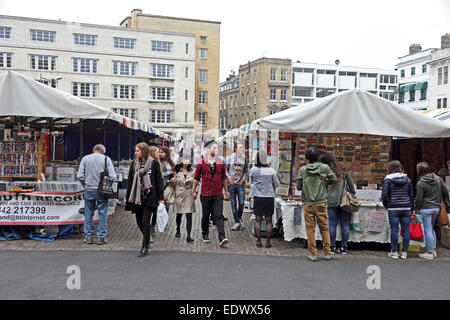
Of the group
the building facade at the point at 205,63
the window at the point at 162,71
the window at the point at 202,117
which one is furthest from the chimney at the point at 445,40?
the window at the point at 202,117

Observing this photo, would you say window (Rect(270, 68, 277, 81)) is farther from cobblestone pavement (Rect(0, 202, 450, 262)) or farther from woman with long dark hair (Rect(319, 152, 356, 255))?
Result: woman with long dark hair (Rect(319, 152, 356, 255))

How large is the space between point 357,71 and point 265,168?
234 feet

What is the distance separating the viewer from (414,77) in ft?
165

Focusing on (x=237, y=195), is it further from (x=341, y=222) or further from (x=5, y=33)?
(x=5, y=33)

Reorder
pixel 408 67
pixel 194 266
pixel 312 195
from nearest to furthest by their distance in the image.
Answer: pixel 194 266 < pixel 312 195 < pixel 408 67

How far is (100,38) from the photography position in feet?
153

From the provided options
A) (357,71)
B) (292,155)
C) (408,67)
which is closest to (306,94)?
(357,71)

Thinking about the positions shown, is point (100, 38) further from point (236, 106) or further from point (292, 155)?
point (292, 155)

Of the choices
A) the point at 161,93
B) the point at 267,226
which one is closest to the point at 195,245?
the point at 267,226

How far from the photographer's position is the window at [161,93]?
1891 inches

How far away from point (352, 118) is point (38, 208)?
618cm

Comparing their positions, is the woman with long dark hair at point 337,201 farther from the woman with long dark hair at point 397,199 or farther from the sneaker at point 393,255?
the sneaker at point 393,255

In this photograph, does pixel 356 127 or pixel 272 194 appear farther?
pixel 356 127

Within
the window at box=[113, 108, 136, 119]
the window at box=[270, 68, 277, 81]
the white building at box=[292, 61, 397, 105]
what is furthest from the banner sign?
the white building at box=[292, 61, 397, 105]
